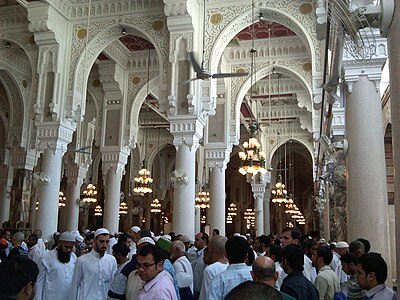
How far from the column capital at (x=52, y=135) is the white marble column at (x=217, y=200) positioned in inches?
168

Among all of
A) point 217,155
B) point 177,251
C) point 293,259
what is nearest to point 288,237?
point 177,251

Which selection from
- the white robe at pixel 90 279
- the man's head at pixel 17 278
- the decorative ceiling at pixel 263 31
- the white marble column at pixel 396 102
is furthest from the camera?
the decorative ceiling at pixel 263 31

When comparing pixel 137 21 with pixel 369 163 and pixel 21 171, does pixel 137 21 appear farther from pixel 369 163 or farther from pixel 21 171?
pixel 369 163

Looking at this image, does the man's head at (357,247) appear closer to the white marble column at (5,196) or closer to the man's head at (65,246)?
the man's head at (65,246)

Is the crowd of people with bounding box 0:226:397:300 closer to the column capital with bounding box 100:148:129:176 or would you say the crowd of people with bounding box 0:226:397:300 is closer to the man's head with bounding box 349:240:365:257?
the man's head with bounding box 349:240:365:257

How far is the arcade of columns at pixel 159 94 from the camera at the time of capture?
532 cm

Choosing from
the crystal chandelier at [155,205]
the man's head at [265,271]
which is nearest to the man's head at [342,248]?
the man's head at [265,271]

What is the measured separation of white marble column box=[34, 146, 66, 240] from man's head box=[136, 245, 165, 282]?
8.10m

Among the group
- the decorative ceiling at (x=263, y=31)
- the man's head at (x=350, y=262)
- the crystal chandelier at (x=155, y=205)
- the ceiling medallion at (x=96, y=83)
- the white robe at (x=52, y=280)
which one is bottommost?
the white robe at (x=52, y=280)

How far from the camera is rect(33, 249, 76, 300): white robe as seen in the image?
402 cm

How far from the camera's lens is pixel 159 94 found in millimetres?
11008

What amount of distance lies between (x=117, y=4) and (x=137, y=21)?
701mm

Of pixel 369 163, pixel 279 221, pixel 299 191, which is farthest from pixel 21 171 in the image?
pixel 299 191

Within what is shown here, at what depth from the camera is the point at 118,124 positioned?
13352 millimetres
